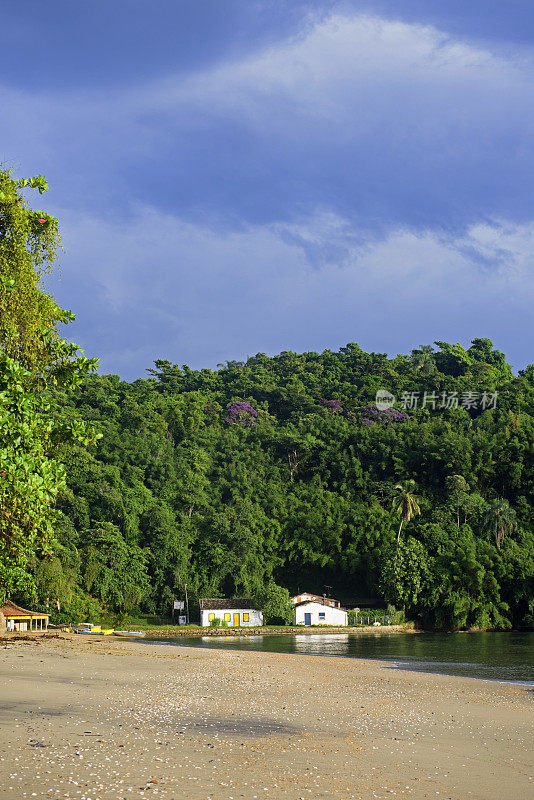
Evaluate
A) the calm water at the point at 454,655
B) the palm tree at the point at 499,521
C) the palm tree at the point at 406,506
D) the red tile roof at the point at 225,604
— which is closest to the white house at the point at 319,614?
the red tile roof at the point at 225,604

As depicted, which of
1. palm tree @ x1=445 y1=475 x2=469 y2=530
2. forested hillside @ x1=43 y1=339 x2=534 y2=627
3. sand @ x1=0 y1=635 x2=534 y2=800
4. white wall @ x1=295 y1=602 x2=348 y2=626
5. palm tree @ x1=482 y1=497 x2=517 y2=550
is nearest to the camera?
sand @ x1=0 y1=635 x2=534 y2=800

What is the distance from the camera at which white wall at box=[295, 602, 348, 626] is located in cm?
6969

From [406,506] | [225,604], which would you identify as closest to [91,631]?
[225,604]

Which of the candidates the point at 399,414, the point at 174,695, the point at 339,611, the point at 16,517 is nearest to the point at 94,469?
the point at 339,611

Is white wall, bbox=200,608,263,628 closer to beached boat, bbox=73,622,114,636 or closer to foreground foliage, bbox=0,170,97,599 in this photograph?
beached boat, bbox=73,622,114,636

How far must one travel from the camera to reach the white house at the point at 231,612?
221 ft

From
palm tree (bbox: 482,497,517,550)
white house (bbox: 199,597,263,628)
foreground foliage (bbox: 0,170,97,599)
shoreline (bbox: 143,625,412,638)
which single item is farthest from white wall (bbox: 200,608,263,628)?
foreground foliage (bbox: 0,170,97,599)

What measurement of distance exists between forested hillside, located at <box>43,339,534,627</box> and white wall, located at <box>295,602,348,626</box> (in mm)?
4373

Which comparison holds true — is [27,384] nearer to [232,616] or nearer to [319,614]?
[232,616]

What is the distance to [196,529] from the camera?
7662 centimetres

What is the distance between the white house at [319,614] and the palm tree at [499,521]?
18.8m

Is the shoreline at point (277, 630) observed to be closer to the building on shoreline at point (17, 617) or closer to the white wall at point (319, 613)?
the white wall at point (319, 613)

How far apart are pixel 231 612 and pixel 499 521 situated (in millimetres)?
30783

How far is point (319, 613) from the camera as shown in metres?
70.4
